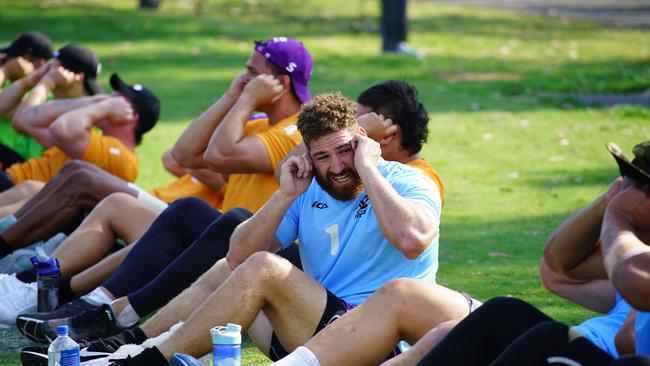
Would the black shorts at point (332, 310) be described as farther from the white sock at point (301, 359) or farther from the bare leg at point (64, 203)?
the bare leg at point (64, 203)

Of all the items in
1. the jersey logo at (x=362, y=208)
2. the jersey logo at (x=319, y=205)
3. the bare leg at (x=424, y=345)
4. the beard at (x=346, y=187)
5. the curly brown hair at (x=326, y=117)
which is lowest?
the bare leg at (x=424, y=345)

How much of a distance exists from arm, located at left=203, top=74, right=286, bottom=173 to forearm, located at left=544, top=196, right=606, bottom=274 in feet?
7.27

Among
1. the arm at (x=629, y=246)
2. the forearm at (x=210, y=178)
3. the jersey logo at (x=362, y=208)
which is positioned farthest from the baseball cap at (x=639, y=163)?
the forearm at (x=210, y=178)

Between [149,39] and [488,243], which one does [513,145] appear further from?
[149,39]

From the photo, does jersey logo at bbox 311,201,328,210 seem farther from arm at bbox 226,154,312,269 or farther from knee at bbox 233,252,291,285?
knee at bbox 233,252,291,285

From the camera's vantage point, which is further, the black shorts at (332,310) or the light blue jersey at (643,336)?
the black shorts at (332,310)

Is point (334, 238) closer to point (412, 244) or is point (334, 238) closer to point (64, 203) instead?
point (412, 244)

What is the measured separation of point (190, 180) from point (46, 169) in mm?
1390

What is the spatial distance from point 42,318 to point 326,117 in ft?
6.57

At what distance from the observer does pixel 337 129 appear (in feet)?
16.9

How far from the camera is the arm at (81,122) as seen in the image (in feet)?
26.7

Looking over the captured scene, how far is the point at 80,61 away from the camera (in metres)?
8.95

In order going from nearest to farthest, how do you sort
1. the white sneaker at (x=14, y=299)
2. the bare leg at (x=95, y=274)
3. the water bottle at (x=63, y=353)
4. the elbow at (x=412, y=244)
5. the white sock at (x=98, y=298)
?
the water bottle at (x=63, y=353) < the elbow at (x=412, y=244) < the white sock at (x=98, y=298) < the white sneaker at (x=14, y=299) < the bare leg at (x=95, y=274)

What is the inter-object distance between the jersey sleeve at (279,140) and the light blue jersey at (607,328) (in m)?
2.65
